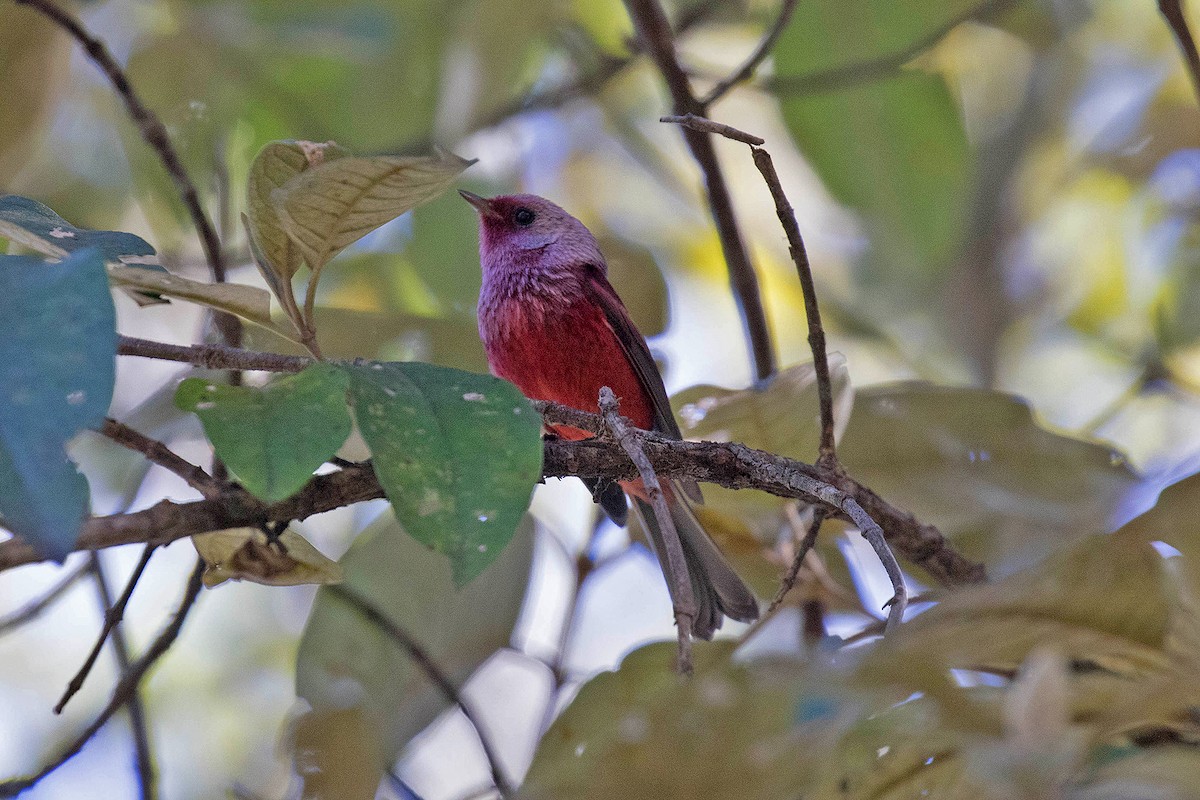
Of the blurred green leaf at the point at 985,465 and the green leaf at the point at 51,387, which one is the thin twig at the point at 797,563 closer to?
the blurred green leaf at the point at 985,465

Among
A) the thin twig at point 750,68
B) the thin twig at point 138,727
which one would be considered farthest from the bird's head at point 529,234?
the thin twig at point 138,727

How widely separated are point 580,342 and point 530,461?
2.38 metres

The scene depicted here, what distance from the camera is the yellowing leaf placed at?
1.91 meters

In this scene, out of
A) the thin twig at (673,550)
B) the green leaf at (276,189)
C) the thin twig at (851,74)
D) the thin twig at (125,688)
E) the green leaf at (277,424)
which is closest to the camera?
the green leaf at (277,424)

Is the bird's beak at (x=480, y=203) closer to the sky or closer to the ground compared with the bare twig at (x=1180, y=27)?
closer to the ground

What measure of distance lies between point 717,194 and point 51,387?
8.08ft

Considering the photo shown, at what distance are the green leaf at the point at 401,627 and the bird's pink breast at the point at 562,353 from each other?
0.54 meters

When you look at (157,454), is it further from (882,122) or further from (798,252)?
(882,122)

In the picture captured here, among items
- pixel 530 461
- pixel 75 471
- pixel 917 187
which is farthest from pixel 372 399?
pixel 917 187

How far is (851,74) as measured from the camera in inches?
152

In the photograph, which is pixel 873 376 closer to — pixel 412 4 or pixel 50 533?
pixel 412 4

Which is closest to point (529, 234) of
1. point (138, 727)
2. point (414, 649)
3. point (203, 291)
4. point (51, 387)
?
point (414, 649)

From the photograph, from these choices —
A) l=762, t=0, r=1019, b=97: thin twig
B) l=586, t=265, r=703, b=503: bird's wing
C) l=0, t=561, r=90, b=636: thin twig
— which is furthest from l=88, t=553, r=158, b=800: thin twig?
l=762, t=0, r=1019, b=97: thin twig

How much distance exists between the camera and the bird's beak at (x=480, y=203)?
436 cm
